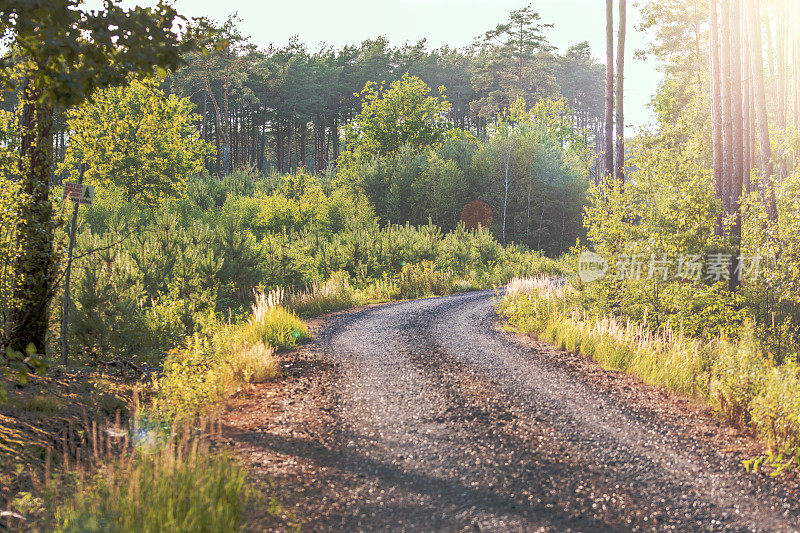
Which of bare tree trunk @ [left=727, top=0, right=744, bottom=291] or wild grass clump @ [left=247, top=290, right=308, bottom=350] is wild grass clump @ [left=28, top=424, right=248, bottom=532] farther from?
bare tree trunk @ [left=727, top=0, right=744, bottom=291]

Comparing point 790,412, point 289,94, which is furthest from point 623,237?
point 289,94

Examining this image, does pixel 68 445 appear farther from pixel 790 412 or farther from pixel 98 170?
pixel 98 170

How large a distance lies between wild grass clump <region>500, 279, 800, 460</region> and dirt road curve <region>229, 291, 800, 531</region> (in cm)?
71

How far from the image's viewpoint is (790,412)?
18.4 ft

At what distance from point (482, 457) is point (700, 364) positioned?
4406 mm

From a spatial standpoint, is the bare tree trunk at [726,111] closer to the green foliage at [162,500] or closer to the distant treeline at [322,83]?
the green foliage at [162,500]

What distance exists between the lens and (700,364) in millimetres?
7918

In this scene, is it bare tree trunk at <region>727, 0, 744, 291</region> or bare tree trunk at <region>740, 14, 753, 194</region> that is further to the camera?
bare tree trunk at <region>740, 14, 753, 194</region>

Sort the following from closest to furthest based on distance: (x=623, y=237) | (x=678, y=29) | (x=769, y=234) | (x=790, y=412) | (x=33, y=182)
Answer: (x=790, y=412) → (x=33, y=182) → (x=769, y=234) → (x=623, y=237) → (x=678, y=29)

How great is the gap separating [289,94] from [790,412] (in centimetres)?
5073

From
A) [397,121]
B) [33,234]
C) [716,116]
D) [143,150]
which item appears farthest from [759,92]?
[397,121]

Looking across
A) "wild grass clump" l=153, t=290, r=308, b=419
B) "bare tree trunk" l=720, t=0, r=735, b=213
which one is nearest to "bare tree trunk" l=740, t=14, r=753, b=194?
"bare tree trunk" l=720, t=0, r=735, b=213

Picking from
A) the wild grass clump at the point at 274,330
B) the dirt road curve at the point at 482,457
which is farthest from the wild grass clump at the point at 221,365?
the dirt road curve at the point at 482,457

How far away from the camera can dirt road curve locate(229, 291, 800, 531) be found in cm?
432
